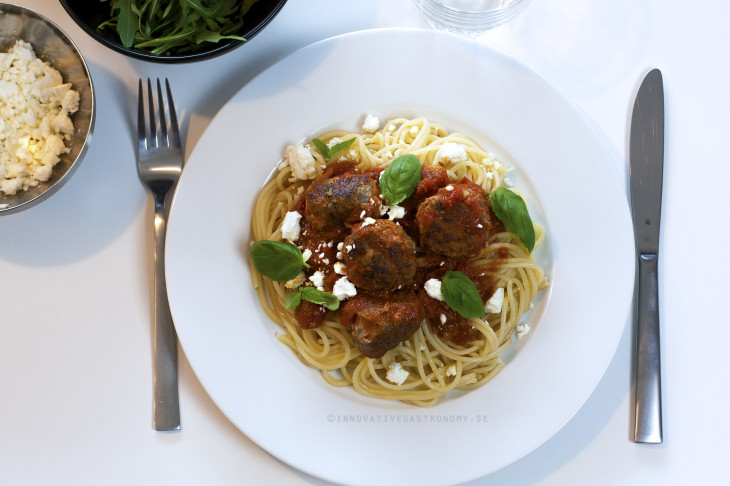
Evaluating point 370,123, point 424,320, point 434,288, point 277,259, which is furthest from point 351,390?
point 370,123

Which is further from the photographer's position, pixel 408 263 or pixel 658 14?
pixel 658 14

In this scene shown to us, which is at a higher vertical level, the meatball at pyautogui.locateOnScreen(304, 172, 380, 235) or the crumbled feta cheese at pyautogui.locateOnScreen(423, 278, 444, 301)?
the meatball at pyautogui.locateOnScreen(304, 172, 380, 235)

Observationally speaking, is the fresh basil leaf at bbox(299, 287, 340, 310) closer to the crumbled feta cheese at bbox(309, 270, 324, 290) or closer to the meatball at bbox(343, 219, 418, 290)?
the crumbled feta cheese at bbox(309, 270, 324, 290)

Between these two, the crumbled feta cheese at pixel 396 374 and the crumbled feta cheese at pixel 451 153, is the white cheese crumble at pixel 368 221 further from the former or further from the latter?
the crumbled feta cheese at pixel 396 374

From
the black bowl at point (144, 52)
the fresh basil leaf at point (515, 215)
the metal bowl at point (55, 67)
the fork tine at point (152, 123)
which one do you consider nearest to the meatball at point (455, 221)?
the fresh basil leaf at point (515, 215)

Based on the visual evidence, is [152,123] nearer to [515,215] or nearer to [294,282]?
[294,282]

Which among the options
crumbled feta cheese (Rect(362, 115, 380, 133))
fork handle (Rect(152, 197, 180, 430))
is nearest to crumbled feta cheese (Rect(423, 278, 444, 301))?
crumbled feta cheese (Rect(362, 115, 380, 133))

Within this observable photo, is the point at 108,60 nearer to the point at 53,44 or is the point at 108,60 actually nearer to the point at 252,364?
the point at 53,44

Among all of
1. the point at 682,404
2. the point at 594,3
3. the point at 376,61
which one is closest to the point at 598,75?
the point at 594,3
